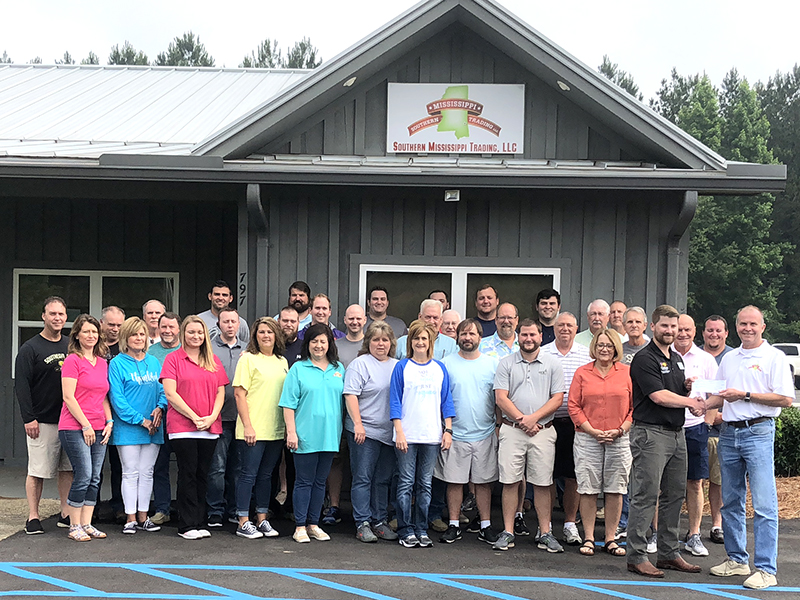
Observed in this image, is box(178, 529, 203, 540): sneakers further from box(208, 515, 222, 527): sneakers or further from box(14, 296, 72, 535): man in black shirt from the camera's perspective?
box(14, 296, 72, 535): man in black shirt

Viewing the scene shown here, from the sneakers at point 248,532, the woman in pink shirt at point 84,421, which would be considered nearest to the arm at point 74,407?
the woman in pink shirt at point 84,421

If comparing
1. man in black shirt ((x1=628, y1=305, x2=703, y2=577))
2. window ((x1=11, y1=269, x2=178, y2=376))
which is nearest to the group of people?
man in black shirt ((x1=628, y1=305, x2=703, y2=577))

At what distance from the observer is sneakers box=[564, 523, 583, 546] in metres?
6.56

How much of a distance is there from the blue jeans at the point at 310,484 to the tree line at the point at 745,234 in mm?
31328

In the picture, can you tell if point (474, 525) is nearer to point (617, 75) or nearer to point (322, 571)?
point (322, 571)

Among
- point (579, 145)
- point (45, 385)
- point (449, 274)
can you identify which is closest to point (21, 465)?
point (45, 385)

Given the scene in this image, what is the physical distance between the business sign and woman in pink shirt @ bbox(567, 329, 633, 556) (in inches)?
122

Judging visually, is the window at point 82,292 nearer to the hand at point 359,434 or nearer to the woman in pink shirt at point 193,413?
the woman in pink shirt at point 193,413

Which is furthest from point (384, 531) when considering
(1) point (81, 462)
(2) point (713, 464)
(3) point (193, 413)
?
(2) point (713, 464)

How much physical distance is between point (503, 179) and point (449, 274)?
3.80 feet

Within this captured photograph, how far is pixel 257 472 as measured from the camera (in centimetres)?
670

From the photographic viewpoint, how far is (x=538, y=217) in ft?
27.7

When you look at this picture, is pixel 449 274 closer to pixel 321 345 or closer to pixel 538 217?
pixel 538 217

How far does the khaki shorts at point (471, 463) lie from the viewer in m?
6.61
